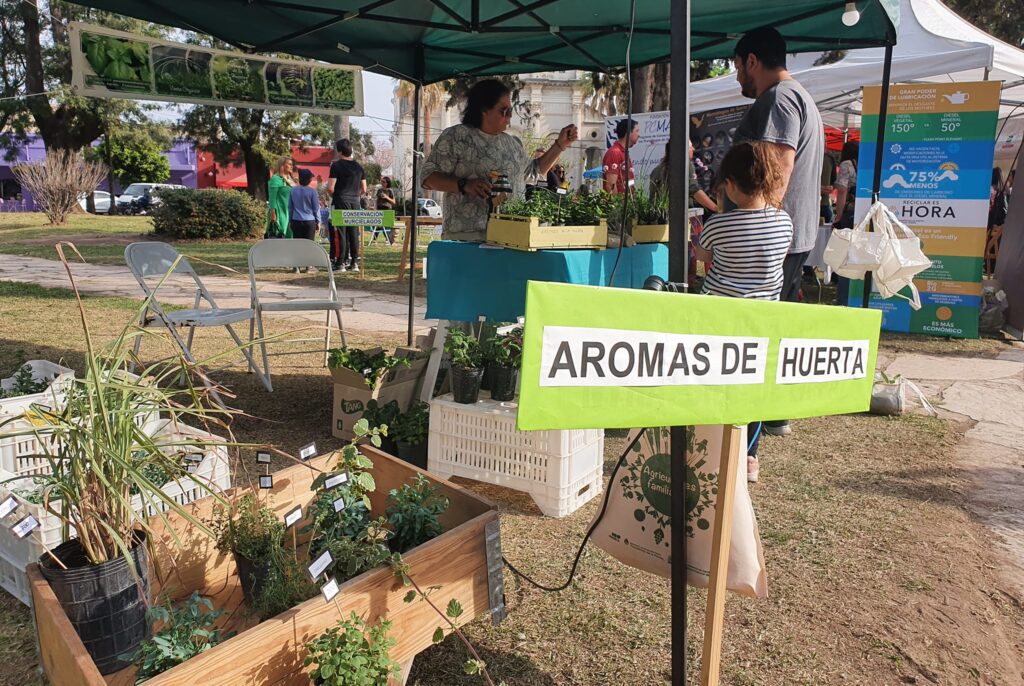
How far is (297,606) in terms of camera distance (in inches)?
62.7

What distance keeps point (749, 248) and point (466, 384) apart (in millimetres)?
1335

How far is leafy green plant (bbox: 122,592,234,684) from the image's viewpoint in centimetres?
147

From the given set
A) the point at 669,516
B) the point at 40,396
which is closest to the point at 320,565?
the point at 669,516

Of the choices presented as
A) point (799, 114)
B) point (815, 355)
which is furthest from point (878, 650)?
point (799, 114)

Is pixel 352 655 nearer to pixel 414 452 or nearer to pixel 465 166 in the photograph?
pixel 414 452

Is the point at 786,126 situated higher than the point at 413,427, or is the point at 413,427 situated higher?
the point at 786,126

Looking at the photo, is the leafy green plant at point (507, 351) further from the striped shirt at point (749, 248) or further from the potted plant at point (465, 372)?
the striped shirt at point (749, 248)

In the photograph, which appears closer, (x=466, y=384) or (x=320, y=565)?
(x=320, y=565)

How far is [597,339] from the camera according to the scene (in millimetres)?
1206

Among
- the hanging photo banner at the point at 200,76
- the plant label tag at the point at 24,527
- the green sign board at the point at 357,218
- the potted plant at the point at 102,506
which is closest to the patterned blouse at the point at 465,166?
the hanging photo banner at the point at 200,76

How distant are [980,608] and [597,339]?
2.17 m

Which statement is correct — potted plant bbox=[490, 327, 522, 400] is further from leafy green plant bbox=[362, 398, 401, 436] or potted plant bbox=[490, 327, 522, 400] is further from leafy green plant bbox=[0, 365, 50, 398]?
leafy green plant bbox=[0, 365, 50, 398]

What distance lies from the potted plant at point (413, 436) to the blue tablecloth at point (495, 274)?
534mm

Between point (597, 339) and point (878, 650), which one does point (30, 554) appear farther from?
point (878, 650)
